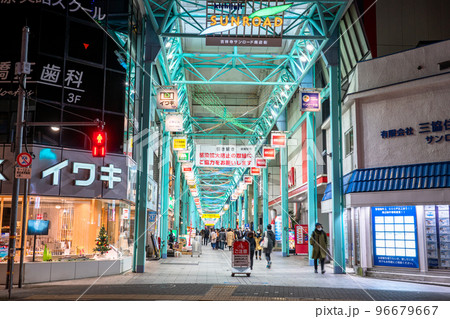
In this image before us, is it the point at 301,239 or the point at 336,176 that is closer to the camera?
the point at 336,176

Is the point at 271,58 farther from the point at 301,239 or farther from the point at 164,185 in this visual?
the point at 301,239

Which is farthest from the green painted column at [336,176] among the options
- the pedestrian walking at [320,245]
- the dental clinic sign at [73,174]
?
the dental clinic sign at [73,174]

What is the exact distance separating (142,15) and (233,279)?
11326mm

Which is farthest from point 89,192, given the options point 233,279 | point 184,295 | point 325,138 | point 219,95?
point 219,95

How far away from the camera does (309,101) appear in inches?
827

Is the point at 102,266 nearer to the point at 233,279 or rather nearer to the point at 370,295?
the point at 233,279

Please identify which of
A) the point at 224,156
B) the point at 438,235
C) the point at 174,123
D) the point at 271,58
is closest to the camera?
the point at 438,235

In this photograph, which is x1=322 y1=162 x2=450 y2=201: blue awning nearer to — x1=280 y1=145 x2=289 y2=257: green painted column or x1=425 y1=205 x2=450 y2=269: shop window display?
x1=425 y1=205 x2=450 y2=269: shop window display

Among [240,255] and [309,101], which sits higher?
[309,101]

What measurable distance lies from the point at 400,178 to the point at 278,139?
39.7ft

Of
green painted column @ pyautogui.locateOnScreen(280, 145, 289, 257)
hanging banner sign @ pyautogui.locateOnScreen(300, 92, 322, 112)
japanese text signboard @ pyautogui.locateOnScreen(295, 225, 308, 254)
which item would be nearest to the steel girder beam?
hanging banner sign @ pyautogui.locateOnScreen(300, 92, 322, 112)

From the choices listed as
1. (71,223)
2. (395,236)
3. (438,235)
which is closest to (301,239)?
(395,236)

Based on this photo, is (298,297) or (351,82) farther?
(351,82)

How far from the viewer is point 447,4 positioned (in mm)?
19172
